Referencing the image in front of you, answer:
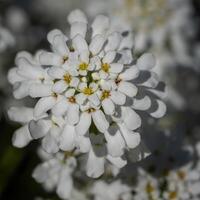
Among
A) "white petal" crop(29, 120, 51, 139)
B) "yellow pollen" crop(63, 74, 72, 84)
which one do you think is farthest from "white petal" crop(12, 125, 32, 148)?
"yellow pollen" crop(63, 74, 72, 84)

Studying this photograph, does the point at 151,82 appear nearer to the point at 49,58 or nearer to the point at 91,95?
the point at 91,95

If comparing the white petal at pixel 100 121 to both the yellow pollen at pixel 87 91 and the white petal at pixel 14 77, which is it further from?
the white petal at pixel 14 77

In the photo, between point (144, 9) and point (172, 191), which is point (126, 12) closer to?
point (144, 9)

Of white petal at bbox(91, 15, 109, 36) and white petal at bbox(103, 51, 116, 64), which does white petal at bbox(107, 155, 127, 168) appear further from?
white petal at bbox(91, 15, 109, 36)

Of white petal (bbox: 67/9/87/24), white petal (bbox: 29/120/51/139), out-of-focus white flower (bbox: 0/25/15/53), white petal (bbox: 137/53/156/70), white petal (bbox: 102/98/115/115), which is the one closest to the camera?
white petal (bbox: 102/98/115/115)

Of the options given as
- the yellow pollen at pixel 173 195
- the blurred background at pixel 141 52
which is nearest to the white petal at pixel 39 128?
the yellow pollen at pixel 173 195

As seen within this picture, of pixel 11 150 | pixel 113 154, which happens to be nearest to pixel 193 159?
pixel 113 154
